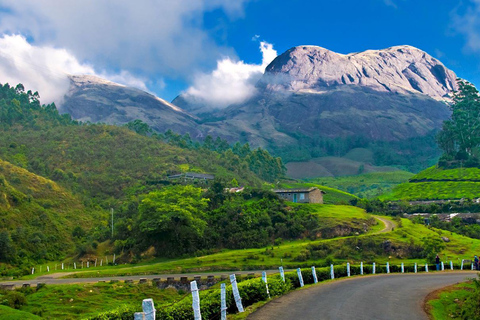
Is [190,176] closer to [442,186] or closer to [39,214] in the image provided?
[39,214]

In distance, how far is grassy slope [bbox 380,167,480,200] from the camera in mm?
108188

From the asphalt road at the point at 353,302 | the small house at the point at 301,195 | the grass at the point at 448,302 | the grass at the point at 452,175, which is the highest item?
the grass at the point at 452,175

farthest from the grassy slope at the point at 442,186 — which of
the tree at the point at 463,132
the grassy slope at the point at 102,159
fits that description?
the grassy slope at the point at 102,159

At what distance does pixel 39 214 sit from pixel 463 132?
126 meters

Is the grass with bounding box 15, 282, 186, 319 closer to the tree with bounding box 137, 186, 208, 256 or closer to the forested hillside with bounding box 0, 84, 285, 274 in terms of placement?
the tree with bounding box 137, 186, 208, 256

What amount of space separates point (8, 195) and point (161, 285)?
45.0 m

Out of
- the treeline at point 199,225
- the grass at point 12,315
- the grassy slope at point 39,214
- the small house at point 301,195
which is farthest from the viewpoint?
the small house at point 301,195

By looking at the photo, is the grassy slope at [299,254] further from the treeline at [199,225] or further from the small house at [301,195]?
the small house at [301,195]

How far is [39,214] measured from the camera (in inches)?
2958

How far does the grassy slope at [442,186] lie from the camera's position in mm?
108188

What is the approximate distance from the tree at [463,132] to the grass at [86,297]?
12518 centimetres

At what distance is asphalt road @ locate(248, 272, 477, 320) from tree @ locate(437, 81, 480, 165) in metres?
126

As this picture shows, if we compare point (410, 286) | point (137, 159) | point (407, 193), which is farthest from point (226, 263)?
point (407, 193)

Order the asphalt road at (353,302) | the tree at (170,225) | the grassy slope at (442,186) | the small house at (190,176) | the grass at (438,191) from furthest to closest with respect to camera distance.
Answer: the grassy slope at (442,186) → the small house at (190,176) → the grass at (438,191) → the tree at (170,225) → the asphalt road at (353,302)
